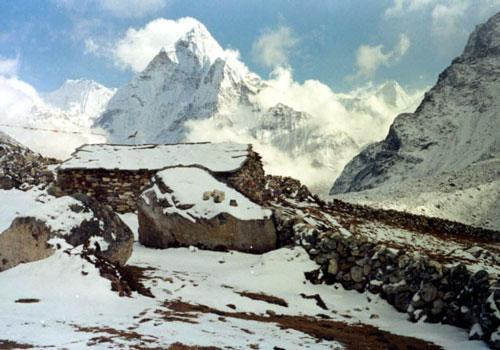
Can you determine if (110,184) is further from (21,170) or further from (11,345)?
(11,345)

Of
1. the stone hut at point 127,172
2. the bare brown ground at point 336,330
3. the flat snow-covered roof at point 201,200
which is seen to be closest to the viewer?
the bare brown ground at point 336,330

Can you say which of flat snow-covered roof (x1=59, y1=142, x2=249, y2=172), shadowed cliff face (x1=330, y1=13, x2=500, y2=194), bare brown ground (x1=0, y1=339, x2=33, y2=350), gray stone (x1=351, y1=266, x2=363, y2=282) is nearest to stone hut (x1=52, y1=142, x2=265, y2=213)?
flat snow-covered roof (x1=59, y1=142, x2=249, y2=172)

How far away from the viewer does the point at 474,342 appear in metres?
8.15

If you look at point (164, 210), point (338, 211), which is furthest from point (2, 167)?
point (338, 211)

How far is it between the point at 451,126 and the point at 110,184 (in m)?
115

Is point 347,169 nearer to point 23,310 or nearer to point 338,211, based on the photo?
point 338,211

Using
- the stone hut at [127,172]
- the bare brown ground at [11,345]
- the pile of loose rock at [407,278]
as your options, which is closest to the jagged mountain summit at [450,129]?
the stone hut at [127,172]

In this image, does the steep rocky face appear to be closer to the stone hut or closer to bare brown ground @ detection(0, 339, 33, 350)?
the stone hut

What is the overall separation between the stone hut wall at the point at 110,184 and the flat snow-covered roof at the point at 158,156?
26cm

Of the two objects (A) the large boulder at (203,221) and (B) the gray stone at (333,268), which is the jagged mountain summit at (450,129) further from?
(B) the gray stone at (333,268)

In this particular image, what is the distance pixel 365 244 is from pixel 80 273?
6913 mm

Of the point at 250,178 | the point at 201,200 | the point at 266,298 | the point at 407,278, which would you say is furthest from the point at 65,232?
the point at 250,178

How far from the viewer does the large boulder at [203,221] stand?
1376cm

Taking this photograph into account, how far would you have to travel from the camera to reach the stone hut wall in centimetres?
2059
